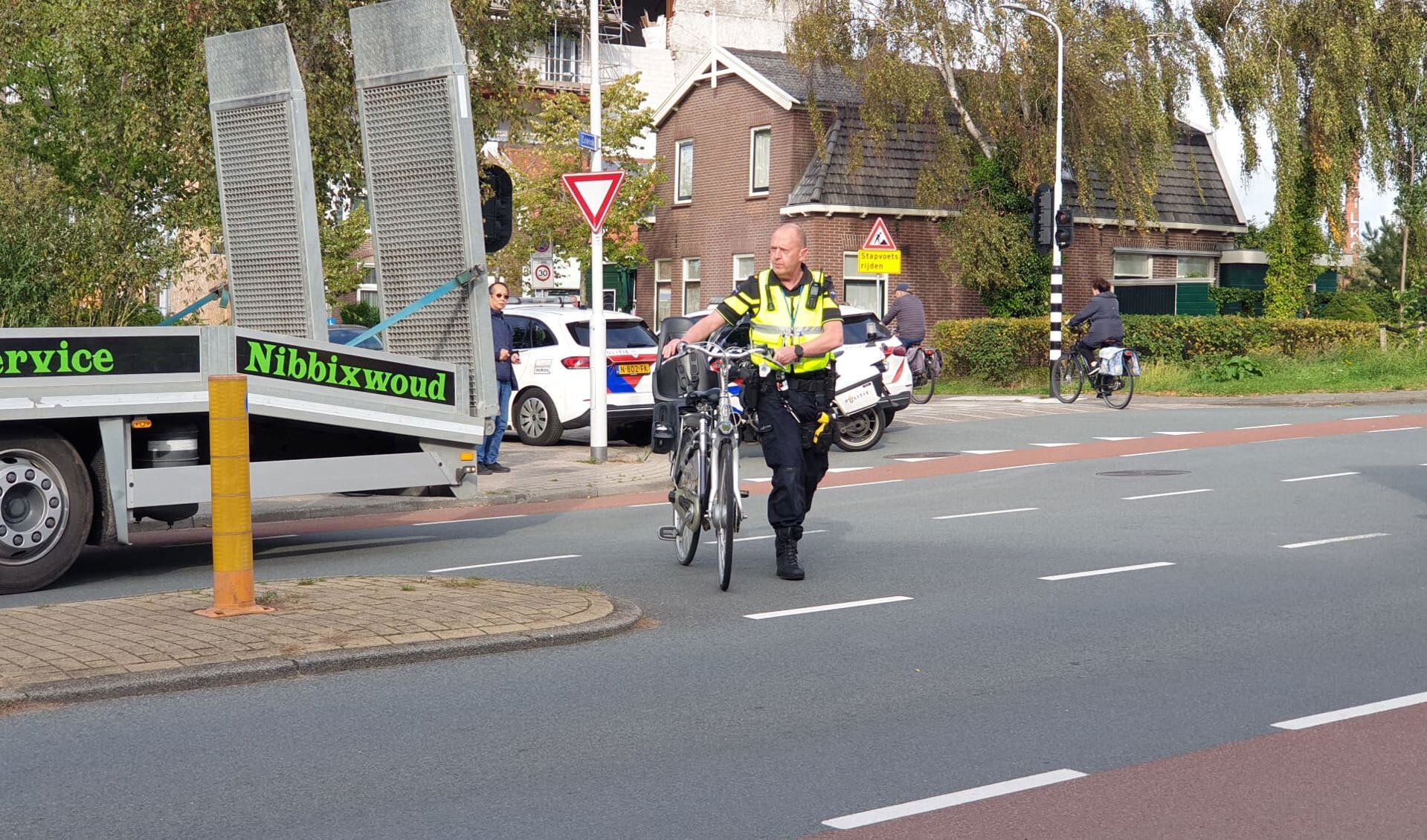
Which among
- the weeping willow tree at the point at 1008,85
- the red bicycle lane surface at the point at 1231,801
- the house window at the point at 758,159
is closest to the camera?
the red bicycle lane surface at the point at 1231,801

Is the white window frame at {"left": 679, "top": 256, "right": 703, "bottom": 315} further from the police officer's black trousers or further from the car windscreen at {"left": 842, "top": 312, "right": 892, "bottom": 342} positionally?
the police officer's black trousers

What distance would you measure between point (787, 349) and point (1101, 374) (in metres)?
17.3

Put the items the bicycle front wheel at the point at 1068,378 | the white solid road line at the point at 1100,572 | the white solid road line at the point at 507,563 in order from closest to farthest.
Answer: the white solid road line at the point at 1100,572 → the white solid road line at the point at 507,563 → the bicycle front wheel at the point at 1068,378

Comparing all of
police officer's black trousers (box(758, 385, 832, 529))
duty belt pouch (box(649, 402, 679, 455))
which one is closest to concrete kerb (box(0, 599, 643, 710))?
police officer's black trousers (box(758, 385, 832, 529))

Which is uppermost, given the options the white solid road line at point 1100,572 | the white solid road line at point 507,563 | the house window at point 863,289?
the house window at point 863,289

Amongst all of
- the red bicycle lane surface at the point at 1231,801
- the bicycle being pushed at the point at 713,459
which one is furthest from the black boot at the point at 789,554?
the red bicycle lane surface at the point at 1231,801

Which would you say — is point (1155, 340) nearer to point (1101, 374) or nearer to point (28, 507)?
point (1101, 374)

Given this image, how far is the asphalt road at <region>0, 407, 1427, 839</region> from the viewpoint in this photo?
498 centimetres

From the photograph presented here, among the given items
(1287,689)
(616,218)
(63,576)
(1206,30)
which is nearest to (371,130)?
(63,576)

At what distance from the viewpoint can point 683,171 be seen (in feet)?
134

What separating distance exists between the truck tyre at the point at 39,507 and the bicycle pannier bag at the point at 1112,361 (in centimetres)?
1849

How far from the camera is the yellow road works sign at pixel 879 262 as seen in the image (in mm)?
26578

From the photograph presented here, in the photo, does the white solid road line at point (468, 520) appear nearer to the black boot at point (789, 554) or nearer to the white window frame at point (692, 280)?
the black boot at point (789, 554)

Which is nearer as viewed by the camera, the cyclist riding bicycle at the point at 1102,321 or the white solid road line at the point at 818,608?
the white solid road line at the point at 818,608
